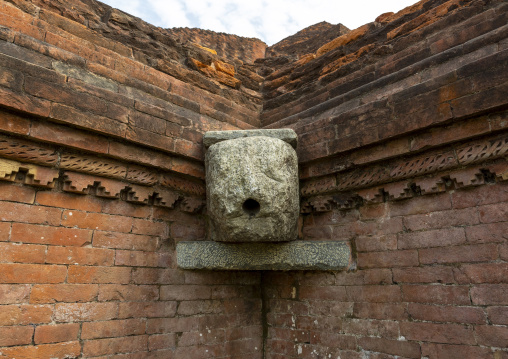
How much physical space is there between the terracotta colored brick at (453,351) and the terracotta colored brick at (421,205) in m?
1.09

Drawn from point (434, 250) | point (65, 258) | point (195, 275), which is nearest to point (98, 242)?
point (65, 258)

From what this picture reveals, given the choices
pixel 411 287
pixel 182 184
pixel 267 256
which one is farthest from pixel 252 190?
pixel 411 287

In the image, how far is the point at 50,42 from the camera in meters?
3.21

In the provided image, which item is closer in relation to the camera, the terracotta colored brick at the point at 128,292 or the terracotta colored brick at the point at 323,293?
the terracotta colored brick at the point at 128,292

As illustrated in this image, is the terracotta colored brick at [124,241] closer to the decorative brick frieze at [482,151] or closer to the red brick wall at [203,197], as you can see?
the red brick wall at [203,197]

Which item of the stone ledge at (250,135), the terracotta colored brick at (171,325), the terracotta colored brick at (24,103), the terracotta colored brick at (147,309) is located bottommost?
the terracotta colored brick at (171,325)

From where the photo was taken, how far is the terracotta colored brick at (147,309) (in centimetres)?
312

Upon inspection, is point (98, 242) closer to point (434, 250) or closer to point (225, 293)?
point (225, 293)

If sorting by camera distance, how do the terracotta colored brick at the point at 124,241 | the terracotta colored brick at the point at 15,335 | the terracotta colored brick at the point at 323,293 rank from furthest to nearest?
the terracotta colored brick at the point at 323,293 < the terracotta colored brick at the point at 124,241 < the terracotta colored brick at the point at 15,335

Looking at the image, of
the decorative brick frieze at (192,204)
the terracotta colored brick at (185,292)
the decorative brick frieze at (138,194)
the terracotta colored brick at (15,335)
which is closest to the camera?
the terracotta colored brick at (15,335)

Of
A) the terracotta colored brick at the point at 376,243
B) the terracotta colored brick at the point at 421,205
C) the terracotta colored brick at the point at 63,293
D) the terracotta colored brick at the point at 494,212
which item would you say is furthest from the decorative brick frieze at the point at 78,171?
the terracotta colored brick at the point at 494,212

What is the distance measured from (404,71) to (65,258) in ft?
12.0

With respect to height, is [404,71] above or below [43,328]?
above

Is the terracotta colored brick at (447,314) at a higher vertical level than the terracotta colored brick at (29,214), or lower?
lower
